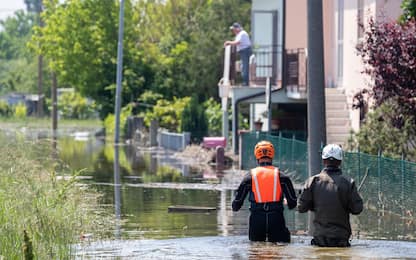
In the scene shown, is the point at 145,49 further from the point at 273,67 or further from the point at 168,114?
the point at 273,67

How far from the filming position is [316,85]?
1661cm

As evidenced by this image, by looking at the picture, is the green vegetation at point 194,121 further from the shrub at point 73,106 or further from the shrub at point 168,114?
the shrub at point 73,106

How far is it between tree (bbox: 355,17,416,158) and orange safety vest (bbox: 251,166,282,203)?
917cm

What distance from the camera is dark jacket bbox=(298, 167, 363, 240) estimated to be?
1271cm

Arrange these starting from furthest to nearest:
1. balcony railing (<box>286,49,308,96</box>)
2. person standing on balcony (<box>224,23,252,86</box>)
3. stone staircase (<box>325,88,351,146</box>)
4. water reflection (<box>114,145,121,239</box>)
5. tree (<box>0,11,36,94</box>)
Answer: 1. tree (<box>0,11,36,94</box>)
2. person standing on balcony (<box>224,23,252,86</box>)
3. balcony railing (<box>286,49,308,96</box>)
4. stone staircase (<box>325,88,351,146</box>)
5. water reflection (<box>114,145,121,239</box>)

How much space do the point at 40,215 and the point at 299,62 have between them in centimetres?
2190

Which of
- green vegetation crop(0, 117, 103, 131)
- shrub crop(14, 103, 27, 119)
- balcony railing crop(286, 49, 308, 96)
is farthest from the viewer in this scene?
shrub crop(14, 103, 27, 119)

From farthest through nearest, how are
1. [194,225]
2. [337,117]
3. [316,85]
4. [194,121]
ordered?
[194,121] → [337,117] → [194,225] → [316,85]

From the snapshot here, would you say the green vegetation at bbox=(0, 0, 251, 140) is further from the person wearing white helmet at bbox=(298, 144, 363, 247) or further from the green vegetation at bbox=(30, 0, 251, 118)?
the person wearing white helmet at bbox=(298, 144, 363, 247)

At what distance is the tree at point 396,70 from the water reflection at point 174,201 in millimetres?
2853

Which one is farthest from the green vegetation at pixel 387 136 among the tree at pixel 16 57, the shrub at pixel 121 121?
the tree at pixel 16 57

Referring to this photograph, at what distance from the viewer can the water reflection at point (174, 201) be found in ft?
55.5

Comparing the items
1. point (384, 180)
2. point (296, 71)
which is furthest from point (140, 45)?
point (384, 180)

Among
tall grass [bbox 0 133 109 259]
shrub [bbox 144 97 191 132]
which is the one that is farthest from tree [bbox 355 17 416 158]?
shrub [bbox 144 97 191 132]
